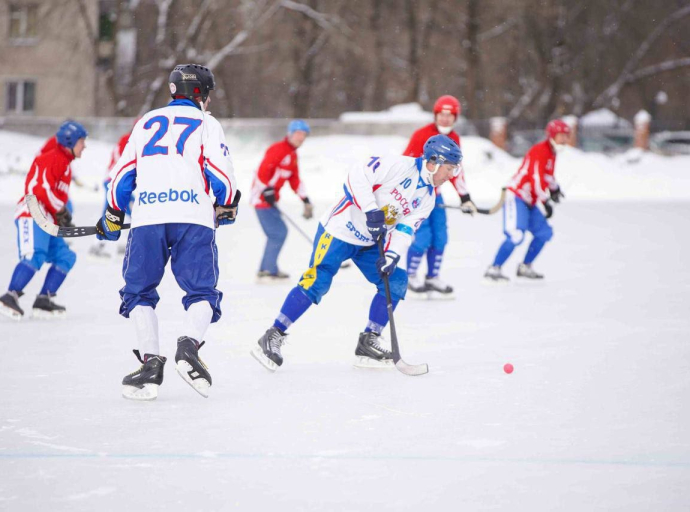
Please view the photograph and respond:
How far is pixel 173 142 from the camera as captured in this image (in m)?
4.72

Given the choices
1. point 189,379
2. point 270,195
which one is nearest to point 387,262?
point 189,379

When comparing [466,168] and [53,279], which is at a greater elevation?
[53,279]

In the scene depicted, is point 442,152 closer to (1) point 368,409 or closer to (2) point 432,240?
(1) point 368,409

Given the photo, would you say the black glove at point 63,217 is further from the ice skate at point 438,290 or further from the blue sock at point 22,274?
the ice skate at point 438,290

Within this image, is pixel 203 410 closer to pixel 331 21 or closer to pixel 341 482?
pixel 341 482

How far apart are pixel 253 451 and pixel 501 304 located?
4340 millimetres

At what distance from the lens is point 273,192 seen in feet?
30.5

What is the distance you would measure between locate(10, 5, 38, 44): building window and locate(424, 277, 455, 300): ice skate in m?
23.9

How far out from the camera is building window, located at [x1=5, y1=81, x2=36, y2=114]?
31.4 meters

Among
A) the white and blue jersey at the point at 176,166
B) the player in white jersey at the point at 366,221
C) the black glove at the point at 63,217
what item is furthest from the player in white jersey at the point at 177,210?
the black glove at the point at 63,217

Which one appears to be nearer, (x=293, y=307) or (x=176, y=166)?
(x=176, y=166)

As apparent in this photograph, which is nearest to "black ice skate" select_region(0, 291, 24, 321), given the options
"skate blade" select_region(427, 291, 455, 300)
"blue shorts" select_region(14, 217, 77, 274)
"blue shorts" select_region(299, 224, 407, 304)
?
"blue shorts" select_region(14, 217, 77, 274)

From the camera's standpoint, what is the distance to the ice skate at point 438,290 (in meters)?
8.41

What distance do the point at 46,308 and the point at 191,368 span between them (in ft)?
9.11
